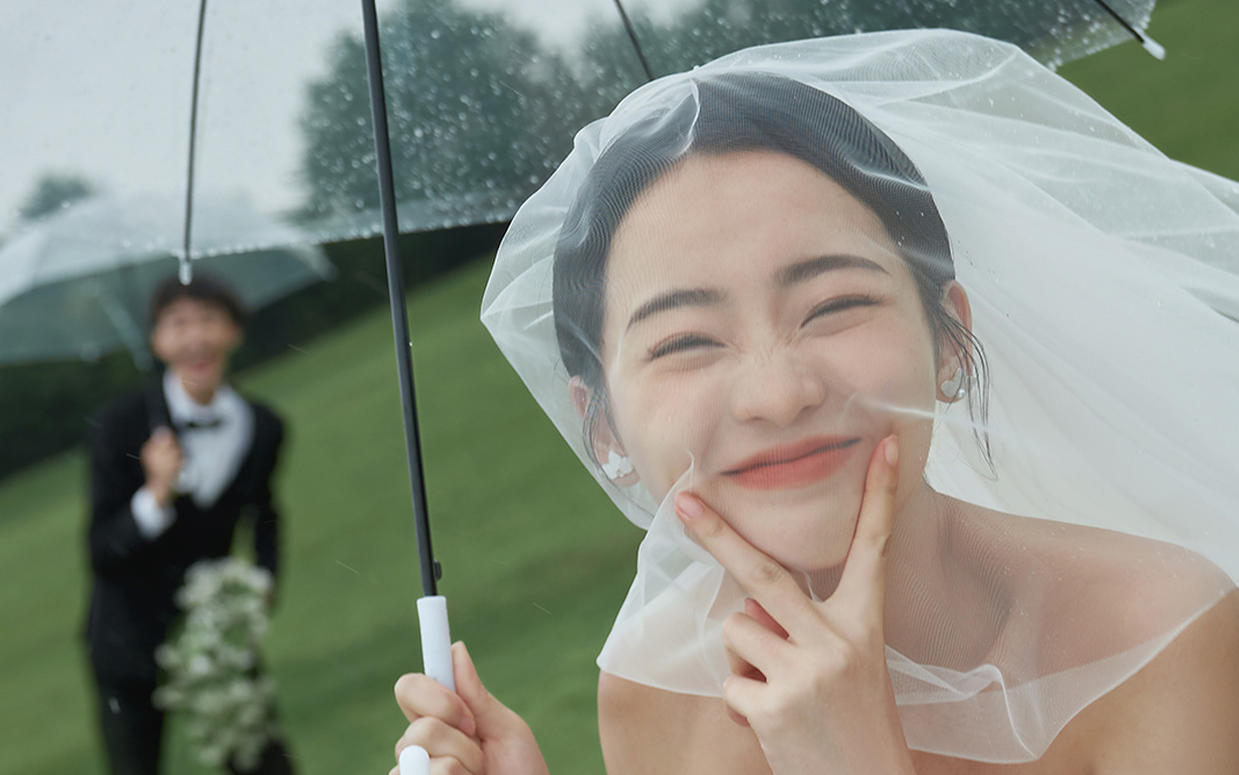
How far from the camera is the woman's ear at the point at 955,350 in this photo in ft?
5.68

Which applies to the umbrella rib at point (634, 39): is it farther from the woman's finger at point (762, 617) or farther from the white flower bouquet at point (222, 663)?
the white flower bouquet at point (222, 663)

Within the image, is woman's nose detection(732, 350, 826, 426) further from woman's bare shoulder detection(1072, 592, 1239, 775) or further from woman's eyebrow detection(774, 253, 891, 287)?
woman's bare shoulder detection(1072, 592, 1239, 775)

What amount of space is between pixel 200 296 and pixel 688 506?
2.91 m

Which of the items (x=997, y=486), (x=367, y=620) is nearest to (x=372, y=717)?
(x=367, y=620)

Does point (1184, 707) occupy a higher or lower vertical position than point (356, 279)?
higher

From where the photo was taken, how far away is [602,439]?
71.2 inches

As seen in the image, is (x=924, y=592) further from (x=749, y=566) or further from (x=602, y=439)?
(x=602, y=439)

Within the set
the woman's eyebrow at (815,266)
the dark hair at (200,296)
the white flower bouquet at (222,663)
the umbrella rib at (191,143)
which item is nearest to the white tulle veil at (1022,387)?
the woman's eyebrow at (815,266)

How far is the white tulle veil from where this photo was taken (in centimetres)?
175

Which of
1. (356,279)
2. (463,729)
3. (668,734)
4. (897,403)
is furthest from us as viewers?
(356,279)

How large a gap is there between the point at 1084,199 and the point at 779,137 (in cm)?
52

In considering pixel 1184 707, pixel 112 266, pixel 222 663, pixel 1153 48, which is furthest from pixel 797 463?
pixel 112 266

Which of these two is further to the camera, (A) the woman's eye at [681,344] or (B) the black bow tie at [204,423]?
(B) the black bow tie at [204,423]

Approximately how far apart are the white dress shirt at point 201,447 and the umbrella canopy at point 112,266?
1.50 ft
